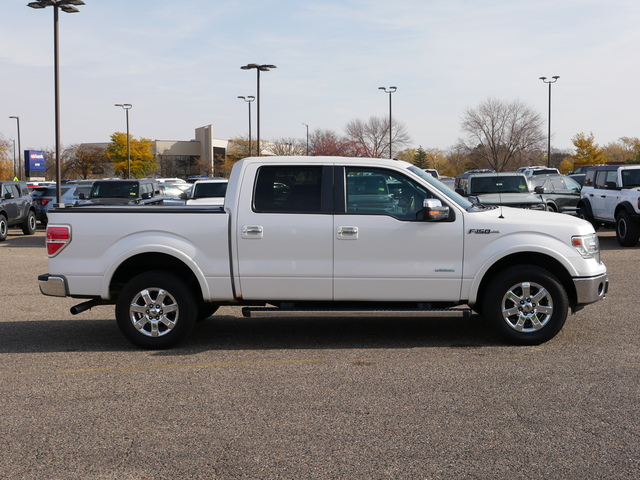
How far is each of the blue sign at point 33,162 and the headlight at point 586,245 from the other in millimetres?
76544

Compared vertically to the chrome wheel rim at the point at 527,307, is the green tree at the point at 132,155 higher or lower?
higher

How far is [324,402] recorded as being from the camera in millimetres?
5836

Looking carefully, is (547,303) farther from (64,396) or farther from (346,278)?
(64,396)

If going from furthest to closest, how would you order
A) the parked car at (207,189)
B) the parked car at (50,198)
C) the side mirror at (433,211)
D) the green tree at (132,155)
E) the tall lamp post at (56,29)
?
the green tree at (132,155)
the parked car at (50,198)
the tall lamp post at (56,29)
the parked car at (207,189)
the side mirror at (433,211)

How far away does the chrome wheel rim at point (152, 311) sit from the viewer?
302 inches

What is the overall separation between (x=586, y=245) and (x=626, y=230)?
36.6 ft

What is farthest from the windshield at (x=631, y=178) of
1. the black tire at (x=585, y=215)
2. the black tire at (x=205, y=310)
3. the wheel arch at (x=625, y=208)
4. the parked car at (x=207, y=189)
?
the black tire at (x=205, y=310)

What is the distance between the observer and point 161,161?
114188 mm

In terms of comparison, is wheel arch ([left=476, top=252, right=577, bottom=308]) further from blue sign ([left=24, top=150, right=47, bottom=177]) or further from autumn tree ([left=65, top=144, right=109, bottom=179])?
autumn tree ([left=65, top=144, right=109, bottom=179])

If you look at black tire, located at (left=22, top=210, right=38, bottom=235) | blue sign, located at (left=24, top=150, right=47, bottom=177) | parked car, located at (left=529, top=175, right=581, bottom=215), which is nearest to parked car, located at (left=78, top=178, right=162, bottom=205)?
black tire, located at (left=22, top=210, right=38, bottom=235)

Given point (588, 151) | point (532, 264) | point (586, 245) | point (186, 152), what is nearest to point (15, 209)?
point (532, 264)

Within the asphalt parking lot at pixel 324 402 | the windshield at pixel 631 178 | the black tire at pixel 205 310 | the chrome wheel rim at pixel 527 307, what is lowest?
the asphalt parking lot at pixel 324 402

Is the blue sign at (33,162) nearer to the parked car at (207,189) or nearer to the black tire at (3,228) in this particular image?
the black tire at (3,228)

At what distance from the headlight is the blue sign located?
76544 mm
